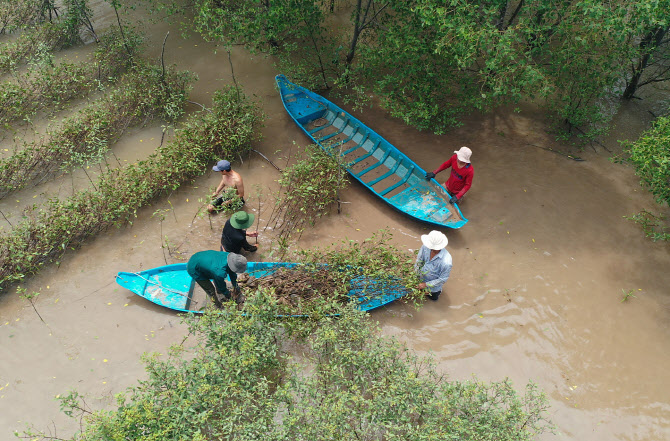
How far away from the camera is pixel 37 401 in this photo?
20.3ft

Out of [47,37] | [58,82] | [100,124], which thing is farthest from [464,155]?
[47,37]

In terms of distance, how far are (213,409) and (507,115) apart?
32.4 ft

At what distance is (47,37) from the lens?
479 inches

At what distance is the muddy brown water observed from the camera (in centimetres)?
648

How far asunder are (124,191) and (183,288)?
2.64 metres

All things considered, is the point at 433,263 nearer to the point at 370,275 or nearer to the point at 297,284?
the point at 370,275

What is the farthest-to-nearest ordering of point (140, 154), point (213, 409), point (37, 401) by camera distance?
point (140, 154) → point (37, 401) → point (213, 409)

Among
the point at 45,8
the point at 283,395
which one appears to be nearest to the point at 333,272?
the point at 283,395

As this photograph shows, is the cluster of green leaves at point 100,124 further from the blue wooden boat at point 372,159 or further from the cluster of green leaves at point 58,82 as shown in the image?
the blue wooden boat at point 372,159

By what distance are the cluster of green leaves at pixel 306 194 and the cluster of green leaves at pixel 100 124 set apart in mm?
3653

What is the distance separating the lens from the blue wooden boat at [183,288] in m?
7.10

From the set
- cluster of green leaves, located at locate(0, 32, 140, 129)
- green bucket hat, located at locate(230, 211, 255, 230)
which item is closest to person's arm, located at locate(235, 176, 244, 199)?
green bucket hat, located at locate(230, 211, 255, 230)

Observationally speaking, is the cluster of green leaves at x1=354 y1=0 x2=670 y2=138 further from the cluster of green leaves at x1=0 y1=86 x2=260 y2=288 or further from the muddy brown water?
the cluster of green leaves at x1=0 y1=86 x2=260 y2=288

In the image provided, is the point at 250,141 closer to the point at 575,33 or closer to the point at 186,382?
the point at 186,382
